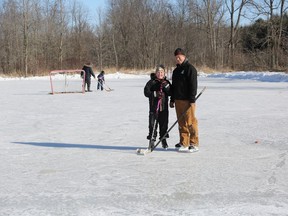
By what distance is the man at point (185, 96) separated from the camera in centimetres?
546

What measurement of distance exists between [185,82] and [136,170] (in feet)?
4.85

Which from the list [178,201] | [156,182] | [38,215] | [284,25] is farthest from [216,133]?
[284,25]

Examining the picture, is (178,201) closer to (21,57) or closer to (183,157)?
(183,157)

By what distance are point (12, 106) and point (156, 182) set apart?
29.4 feet

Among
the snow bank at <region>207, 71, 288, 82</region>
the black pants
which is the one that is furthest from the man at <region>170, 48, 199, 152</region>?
the snow bank at <region>207, 71, 288, 82</region>

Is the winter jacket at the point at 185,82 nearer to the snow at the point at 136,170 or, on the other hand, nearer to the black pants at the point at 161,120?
the black pants at the point at 161,120

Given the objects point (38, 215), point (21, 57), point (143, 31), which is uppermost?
point (143, 31)

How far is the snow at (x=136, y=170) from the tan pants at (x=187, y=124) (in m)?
0.22

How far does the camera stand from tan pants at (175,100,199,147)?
18.5 ft

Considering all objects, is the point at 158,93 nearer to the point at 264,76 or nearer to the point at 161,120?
the point at 161,120

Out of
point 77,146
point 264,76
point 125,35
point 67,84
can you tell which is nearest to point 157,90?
point 77,146

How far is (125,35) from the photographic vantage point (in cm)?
5447

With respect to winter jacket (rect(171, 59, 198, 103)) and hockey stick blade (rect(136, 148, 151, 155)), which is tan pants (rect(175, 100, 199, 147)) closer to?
winter jacket (rect(171, 59, 198, 103))

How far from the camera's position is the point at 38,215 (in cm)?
335
